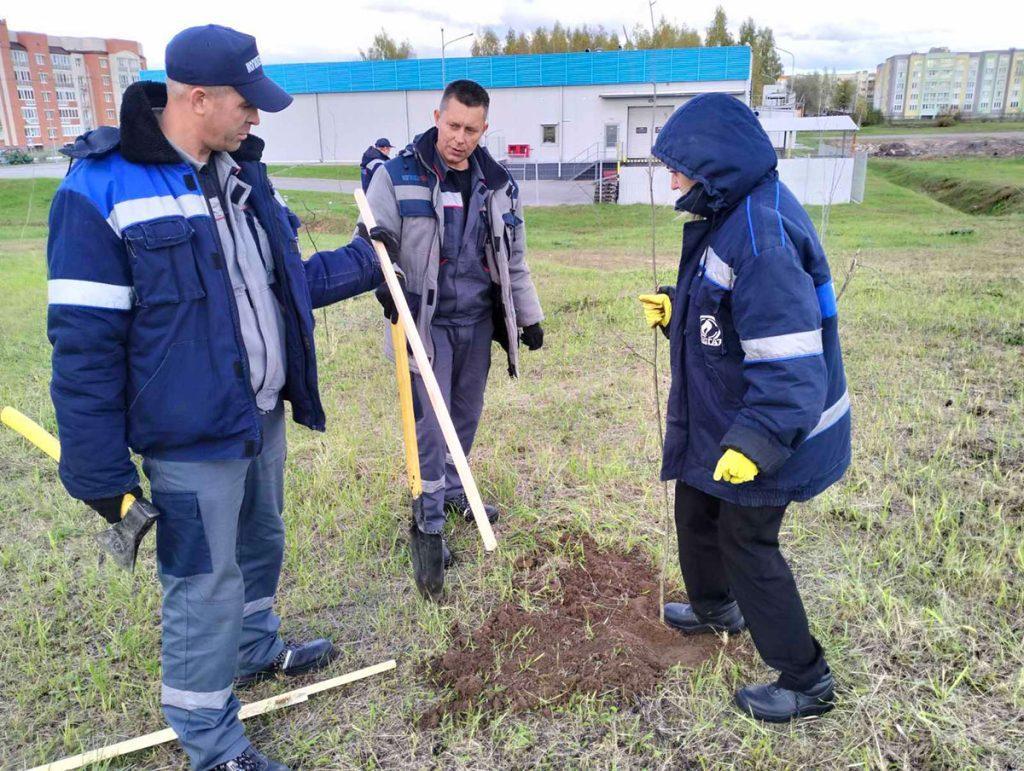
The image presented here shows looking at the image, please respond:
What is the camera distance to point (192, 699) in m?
2.16

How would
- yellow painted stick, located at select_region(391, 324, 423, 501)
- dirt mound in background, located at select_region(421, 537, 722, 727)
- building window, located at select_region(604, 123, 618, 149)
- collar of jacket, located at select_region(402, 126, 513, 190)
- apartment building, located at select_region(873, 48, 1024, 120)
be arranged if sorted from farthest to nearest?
apartment building, located at select_region(873, 48, 1024, 120) < building window, located at select_region(604, 123, 618, 149) < collar of jacket, located at select_region(402, 126, 513, 190) < yellow painted stick, located at select_region(391, 324, 423, 501) < dirt mound in background, located at select_region(421, 537, 722, 727)

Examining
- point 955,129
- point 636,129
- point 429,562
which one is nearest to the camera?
point 429,562

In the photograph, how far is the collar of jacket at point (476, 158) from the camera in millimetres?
3139

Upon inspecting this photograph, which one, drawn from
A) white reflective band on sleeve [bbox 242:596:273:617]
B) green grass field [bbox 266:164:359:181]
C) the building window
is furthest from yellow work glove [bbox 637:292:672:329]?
the building window

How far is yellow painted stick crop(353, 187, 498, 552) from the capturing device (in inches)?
92.5

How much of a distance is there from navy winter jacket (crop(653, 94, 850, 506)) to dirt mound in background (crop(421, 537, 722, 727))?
74 centimetres

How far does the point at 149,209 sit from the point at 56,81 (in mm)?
75701

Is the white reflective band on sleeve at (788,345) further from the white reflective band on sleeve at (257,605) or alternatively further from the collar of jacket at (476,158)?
the white reflective band on sleeve at (257,605)

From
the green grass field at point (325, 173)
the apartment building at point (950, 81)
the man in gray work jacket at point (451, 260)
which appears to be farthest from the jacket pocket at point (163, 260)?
the apartment building at point (950, 81)

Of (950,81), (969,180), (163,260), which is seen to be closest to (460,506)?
(163,260)

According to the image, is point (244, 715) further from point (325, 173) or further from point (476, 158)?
point (325, 173)

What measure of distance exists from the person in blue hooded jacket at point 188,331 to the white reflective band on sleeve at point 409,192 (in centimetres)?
80

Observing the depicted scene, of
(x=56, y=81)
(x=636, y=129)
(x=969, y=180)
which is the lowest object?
(x=969, y=180)

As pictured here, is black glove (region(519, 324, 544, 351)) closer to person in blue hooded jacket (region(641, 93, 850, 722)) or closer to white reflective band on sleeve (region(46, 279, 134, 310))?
person in blue hooded jacket (region(641, 93, 850, 722))
